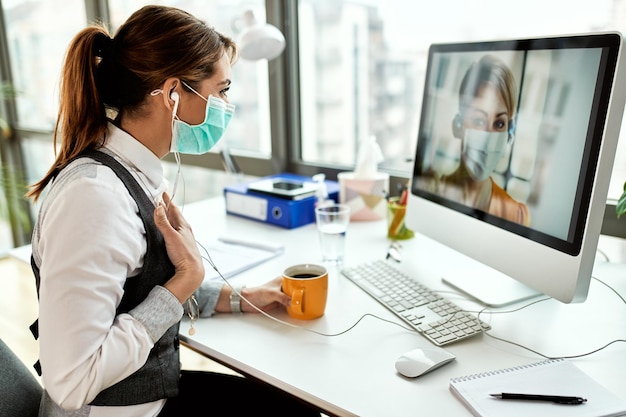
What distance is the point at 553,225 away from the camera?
37.6 inches

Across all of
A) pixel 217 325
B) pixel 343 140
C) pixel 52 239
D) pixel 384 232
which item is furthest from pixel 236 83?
pixel 52 239

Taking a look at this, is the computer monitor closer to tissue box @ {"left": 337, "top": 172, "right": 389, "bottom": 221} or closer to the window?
tissue box @ {"left": 337, "top": 172, "right": 389, "bottom": 221}

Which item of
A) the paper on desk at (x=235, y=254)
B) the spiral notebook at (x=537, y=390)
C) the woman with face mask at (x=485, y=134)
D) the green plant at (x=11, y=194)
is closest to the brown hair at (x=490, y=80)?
the woman with face mask at (x=485, y=134)

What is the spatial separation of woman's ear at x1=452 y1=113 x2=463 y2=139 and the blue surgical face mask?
50 centimetres

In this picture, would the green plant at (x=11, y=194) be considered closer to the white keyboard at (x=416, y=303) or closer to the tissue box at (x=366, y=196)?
the tissue box at (x=366, y=196)

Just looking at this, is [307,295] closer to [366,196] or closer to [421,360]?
[421,360]

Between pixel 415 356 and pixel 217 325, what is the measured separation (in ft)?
1.29

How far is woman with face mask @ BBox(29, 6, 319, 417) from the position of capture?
2.53 feet

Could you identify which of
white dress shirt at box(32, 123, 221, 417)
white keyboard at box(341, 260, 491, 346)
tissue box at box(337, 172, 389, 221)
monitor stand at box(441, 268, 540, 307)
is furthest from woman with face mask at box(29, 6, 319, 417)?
tissue box at box(337, 172, 389, 221)

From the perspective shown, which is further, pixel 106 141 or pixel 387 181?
pixel 387 181

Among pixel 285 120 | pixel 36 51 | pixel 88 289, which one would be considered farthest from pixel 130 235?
pixel 36 51

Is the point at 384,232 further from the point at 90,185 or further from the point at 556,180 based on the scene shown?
the point at 90,185

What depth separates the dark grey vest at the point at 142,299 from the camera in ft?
2.94

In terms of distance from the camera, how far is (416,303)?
108 cm
